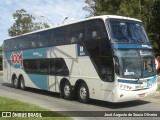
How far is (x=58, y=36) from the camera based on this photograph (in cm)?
1756

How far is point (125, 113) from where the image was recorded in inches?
498

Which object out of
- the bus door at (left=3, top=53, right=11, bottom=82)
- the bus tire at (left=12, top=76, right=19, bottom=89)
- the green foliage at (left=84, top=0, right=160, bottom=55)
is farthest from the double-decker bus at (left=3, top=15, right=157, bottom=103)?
the green foliage at (left=84, top=0, right=160, bottom=55)

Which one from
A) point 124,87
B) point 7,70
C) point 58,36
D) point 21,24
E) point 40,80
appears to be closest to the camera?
point 124,87

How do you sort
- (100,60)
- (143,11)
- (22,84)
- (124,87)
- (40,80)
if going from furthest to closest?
(143,11)
(22,84)
(40,80)
(100,60)
(124,87)

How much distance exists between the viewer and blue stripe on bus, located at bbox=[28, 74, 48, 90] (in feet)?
63.1

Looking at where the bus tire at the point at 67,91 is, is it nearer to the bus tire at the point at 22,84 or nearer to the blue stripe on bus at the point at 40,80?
the blue stripe on bus at the point at 40,80


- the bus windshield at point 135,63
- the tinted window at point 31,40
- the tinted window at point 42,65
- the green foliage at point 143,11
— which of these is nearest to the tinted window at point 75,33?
the bus windshield at point 135,63

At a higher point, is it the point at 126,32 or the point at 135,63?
the point at 126,32

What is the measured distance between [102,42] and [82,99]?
305cm

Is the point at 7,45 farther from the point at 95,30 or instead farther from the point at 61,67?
the point at 95,30

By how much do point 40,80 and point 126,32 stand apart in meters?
7.27

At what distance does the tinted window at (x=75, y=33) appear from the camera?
1570 centimetres

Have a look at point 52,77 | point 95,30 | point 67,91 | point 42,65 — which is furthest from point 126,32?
point 42,65

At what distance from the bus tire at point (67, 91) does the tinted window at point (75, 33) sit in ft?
7.01
